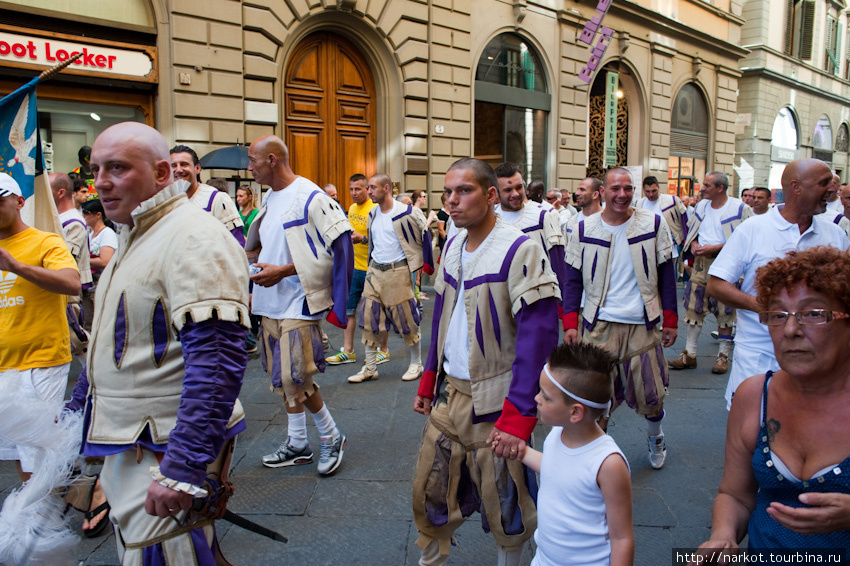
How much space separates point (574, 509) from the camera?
2.17 metres

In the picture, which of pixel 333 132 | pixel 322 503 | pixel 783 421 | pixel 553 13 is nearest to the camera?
pixel 783 421

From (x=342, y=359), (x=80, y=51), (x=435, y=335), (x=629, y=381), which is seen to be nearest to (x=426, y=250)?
(x=342, y=359)

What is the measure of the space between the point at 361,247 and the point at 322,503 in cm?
474

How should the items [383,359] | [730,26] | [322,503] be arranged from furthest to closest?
[730,26]
[383,359]
[322,503]

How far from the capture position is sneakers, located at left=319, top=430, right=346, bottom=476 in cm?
428

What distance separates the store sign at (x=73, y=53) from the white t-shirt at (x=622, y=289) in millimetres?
7734

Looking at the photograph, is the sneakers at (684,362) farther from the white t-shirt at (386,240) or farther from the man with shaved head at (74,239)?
the man with shaved head at (74,239)

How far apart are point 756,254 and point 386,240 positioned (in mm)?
4334

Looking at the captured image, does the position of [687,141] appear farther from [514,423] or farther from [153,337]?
[153,337]

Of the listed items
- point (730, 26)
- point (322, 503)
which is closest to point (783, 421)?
point (322, 503)

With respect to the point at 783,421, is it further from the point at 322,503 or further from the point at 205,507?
the point at 322,503

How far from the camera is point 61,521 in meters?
2.23

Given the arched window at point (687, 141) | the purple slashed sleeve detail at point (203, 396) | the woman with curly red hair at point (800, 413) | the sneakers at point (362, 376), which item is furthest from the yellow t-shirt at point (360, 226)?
the arched window at point (687, 141)

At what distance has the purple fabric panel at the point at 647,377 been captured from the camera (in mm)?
4160
